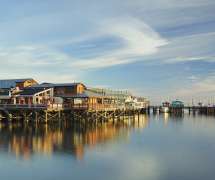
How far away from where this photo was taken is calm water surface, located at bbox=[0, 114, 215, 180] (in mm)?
21656

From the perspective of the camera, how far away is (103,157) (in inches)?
1059

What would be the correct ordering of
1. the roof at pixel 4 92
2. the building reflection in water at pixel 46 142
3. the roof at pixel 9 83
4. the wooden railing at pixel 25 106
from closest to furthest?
the building reflection in water at pixel 46 142 → the wooden railing at pixel 25 106 → the roof at pixel 4 92 → the roof at pixel 9 83

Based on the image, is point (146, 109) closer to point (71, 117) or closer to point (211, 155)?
point (71, 117)

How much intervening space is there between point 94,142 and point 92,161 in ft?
30.6

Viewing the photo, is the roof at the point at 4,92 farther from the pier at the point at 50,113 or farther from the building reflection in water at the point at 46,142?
the building reflection in water at the point at 46,142

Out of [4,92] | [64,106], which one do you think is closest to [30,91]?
[4,92]

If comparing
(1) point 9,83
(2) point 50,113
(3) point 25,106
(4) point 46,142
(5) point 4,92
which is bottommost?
(4) point 46,142

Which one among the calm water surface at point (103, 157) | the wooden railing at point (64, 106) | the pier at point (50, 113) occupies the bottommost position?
the calm water surface at point (103, 157)

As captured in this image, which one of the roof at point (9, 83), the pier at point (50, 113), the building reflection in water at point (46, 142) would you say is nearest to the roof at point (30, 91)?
the pier at point (50, 113)

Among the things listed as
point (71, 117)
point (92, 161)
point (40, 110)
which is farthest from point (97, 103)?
point (92, 161)

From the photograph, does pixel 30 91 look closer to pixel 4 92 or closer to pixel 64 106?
pixel 4 92

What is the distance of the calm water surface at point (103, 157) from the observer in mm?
21656

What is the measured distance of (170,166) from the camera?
23.8 meters

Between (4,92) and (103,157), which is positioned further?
(4,92)
